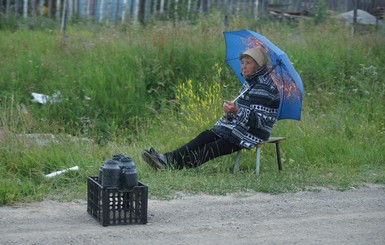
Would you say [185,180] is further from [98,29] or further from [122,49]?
[98,29]

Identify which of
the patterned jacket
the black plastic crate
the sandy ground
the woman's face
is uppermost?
the woman's face

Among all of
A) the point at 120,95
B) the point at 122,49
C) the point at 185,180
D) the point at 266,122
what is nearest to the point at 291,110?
the point at 266,122

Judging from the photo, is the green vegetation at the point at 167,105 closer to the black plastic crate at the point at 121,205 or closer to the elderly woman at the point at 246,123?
the elderly woman at the point at 246,123

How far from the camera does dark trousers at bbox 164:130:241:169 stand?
8.77m

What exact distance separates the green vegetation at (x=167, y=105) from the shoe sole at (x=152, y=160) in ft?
0.26

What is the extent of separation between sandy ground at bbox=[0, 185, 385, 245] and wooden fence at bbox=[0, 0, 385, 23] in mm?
7244

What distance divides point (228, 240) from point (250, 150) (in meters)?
3.05

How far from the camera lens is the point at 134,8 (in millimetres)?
15500

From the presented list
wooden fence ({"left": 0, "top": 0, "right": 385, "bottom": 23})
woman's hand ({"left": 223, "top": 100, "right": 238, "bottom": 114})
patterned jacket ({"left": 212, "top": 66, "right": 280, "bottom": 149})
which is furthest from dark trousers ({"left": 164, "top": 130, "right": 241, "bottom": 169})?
wooden fence ({"left": 0, "top": 0, "right": 385, "bottom": 23})

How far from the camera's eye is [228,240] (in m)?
6.49

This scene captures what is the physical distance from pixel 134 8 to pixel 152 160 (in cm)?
741

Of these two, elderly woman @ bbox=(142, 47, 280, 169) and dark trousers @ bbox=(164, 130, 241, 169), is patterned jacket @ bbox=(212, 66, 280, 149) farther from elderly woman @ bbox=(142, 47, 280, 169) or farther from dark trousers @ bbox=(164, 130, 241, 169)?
dark trousers @ bbox=(164, 130, 241, 169)

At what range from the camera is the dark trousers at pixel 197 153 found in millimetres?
8766

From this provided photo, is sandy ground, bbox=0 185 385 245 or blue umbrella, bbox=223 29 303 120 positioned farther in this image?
blue umbrella, bbox=223 29 303 120
